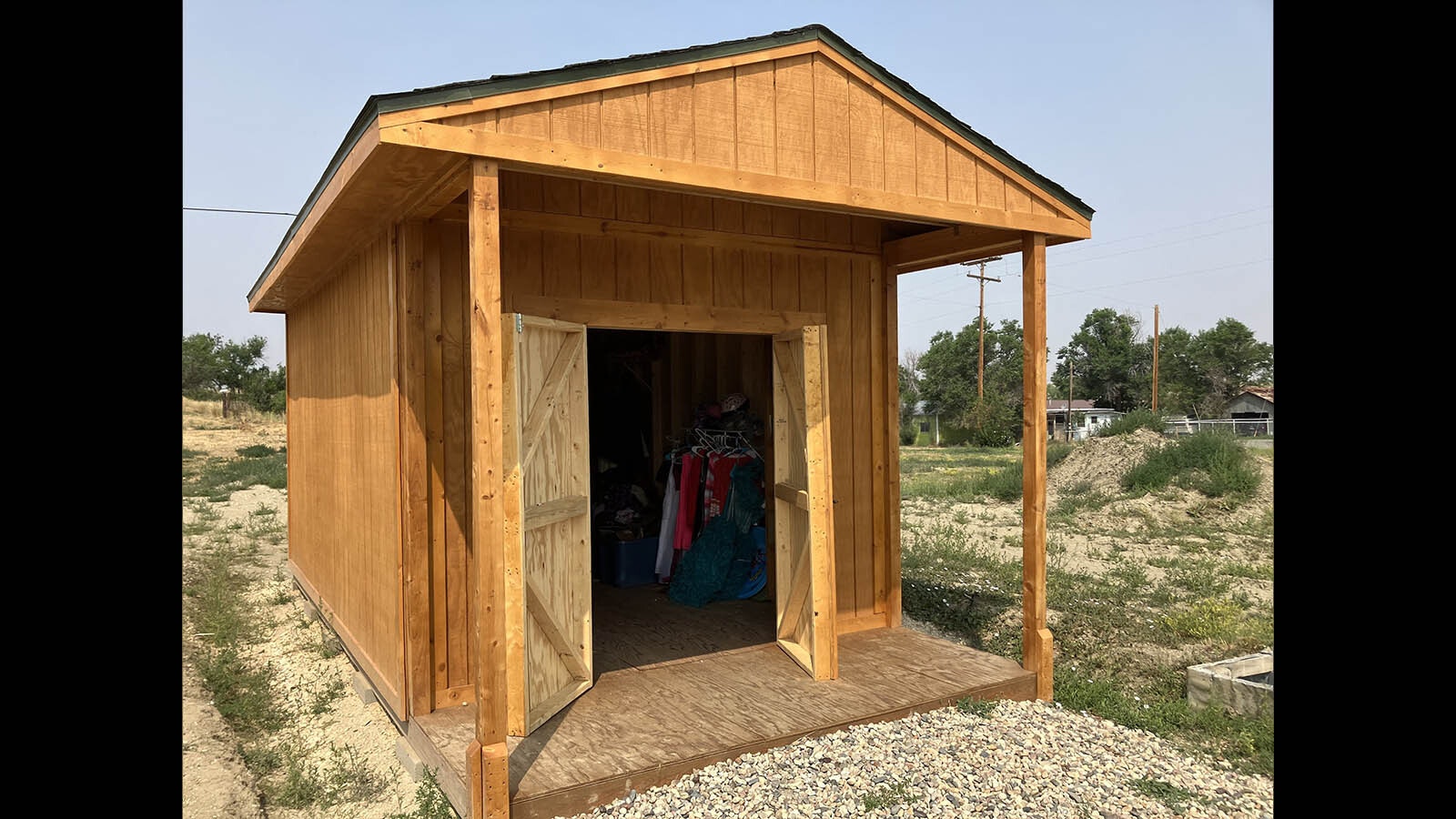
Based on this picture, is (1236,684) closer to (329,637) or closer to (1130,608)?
(1130,608)

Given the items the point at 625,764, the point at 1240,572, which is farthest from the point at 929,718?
the point at 1240,572

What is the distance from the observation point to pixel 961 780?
3721 mm

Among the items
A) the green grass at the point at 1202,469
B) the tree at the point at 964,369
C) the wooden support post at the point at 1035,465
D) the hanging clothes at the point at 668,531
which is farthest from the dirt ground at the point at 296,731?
the tree at the point at 964,369

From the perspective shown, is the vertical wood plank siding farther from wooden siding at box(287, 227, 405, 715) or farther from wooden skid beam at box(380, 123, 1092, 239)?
wooden siding at box(287, 227, 405, 715)

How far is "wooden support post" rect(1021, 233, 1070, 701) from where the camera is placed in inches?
197

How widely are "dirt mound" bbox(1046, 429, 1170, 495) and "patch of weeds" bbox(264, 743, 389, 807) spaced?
13.3 m

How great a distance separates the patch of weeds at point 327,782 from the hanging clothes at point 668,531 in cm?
284

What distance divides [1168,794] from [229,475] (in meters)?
21.7

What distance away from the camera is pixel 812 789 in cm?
364

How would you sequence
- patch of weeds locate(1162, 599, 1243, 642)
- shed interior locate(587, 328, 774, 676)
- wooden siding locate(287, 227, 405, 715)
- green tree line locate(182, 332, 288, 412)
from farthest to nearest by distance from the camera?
green tree line locate(182, 332, 288, 412) → patch of weeds locate(1162, 599, 1243, 642) → shed interior locate(587, 328, 774, 676) → wooden siding locate(287, 227, 405, 715)

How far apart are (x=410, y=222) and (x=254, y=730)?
342 cm

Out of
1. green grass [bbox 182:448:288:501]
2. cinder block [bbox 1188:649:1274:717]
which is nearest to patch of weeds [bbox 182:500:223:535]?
green grass [bbox 182:448:288:501]
